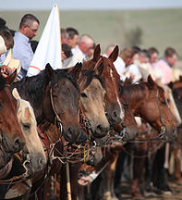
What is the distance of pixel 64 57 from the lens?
11.0 m

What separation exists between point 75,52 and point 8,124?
4665mm

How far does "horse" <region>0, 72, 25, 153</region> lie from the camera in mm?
6551

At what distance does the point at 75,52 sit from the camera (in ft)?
36.4

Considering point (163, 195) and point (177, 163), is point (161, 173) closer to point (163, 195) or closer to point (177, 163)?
point (163, 195)

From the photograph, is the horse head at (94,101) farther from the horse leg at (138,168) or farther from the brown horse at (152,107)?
the horse leg at (138,168)

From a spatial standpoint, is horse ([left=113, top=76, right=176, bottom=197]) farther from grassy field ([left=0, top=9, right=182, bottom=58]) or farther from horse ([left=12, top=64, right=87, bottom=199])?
grassy field ([left=0, top=9, right=182, bottom=58])

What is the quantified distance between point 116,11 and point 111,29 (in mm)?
9072

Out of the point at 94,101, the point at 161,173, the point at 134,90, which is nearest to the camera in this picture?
the point at 94,101

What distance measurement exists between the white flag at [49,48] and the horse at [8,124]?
2526mm

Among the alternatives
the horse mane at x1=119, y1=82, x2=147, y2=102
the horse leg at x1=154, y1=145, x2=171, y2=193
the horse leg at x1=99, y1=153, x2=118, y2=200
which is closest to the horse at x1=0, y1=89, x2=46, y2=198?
the horse mane at x1=119, y1=82, x2=147, y2=102

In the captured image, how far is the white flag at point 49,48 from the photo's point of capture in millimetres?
9351

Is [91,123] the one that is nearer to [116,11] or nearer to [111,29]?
[111,29]

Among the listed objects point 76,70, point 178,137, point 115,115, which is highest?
point 76,70

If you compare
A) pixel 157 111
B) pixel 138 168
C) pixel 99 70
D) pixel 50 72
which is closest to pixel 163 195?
pixel 138 168
